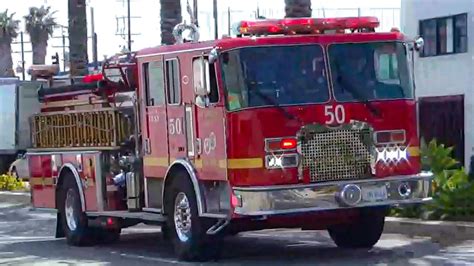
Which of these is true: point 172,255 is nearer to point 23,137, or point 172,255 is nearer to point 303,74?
point 303,74

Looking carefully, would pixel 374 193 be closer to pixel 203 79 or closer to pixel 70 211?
pixel 203 79

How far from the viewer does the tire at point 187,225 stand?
520 inches

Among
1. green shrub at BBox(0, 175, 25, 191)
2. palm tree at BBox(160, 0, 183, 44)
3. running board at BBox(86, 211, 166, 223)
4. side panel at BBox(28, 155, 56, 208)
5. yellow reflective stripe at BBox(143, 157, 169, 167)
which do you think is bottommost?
green shrub at BBox(0, 175, 25, 191)

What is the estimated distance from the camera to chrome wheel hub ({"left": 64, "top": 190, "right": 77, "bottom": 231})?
17.0m

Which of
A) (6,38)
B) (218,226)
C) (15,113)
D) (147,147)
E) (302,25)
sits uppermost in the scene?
(6,38)

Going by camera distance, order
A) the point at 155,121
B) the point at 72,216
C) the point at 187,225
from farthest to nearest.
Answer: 1. the point at 72,216
2. the point at 155,121
3. the point at 187,225

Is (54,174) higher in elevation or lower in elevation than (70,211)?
higher

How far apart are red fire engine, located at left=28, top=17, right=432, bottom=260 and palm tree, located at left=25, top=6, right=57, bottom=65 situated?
→ 76.2m

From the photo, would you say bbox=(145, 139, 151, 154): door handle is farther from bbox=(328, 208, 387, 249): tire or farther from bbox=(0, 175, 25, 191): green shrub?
bbox=(0, 175, 25, 191): green shrub

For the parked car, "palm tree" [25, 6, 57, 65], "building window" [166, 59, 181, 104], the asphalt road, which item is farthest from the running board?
"palm tree" [25, 6, 57, 65]

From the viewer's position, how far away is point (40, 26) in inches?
3570

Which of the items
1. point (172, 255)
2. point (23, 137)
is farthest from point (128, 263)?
point (23, 137)

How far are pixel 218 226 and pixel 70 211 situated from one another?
190 inches

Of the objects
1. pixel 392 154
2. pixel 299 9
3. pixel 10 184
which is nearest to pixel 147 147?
pixel 392 154
